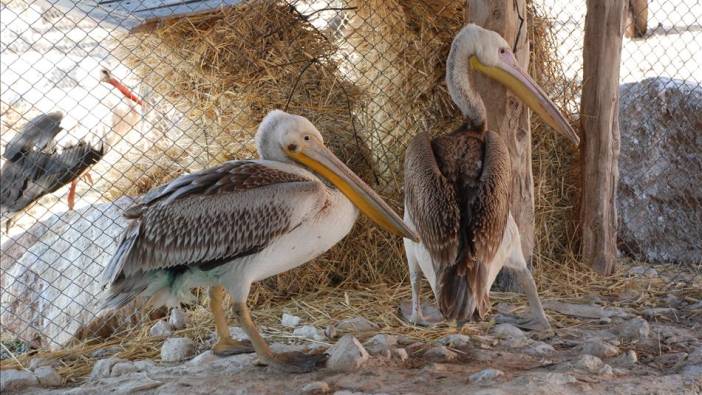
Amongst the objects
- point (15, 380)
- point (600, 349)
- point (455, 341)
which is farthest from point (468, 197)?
point (15, 380)

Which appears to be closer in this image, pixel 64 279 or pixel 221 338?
pixel 221 338

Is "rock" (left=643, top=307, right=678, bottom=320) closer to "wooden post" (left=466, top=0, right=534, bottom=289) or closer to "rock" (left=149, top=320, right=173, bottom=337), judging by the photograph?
"wooden post" (left=466, top=0, right=534, bottom=289)

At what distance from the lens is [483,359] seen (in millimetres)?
3771

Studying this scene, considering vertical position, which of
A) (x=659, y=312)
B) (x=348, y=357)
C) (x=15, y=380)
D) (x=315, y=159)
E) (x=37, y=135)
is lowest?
(x=15, y=380)

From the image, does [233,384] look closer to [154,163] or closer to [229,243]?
[229,243]

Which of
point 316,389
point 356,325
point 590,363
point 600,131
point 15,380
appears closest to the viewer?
point 316,389

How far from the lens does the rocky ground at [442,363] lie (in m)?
3.37

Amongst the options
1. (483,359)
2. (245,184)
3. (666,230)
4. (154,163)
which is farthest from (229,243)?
(666,230)

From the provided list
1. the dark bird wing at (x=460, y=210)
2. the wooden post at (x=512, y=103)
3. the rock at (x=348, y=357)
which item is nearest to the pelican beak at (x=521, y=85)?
the wooden post at (x=512, y=103)

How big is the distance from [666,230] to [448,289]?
300 cm

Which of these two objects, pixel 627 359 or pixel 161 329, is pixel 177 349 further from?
pixel 627 359

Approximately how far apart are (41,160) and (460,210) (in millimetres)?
4290

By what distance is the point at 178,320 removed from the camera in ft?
15.2

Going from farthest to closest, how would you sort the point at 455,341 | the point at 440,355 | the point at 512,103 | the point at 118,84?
the point at 118,84, the point at 512,103, the point at 455,341, the point at 440,355
